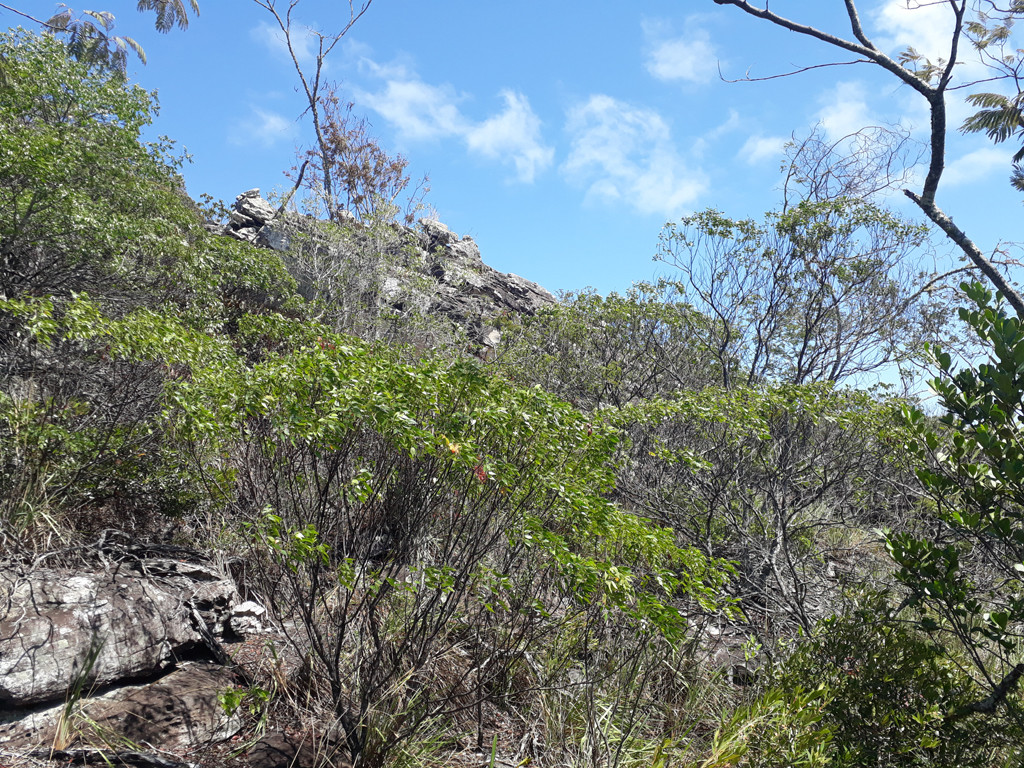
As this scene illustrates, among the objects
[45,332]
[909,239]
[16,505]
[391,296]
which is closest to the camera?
[45,332]

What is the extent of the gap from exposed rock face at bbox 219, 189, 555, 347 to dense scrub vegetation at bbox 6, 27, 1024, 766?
263 inches

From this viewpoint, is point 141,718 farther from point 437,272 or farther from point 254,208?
point 254,208

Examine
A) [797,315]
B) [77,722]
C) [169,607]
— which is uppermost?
[797,315]

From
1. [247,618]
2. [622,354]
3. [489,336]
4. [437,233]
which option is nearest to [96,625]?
[247,618]

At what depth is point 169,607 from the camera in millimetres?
4559

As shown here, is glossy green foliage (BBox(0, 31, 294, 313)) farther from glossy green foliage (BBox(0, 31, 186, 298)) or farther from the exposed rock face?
the exposed rock face

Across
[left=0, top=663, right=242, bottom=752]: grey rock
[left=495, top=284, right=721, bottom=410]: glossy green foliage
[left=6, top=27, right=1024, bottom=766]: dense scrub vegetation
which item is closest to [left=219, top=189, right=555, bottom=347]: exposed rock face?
[left=495, top=284, right=721, bottom=410]: glossy green foliage

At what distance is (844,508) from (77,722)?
792cm

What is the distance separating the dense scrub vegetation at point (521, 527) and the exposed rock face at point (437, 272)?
6.68 metres

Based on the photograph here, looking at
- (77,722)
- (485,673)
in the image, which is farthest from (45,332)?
(485,673)

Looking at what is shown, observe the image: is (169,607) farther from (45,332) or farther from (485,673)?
(485,673)

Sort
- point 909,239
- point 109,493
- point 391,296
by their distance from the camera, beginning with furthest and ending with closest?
point 391,296 → point 909,239 → point 109,493

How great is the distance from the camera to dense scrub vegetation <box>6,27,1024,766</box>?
320cm

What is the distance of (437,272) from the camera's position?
19.0 m
